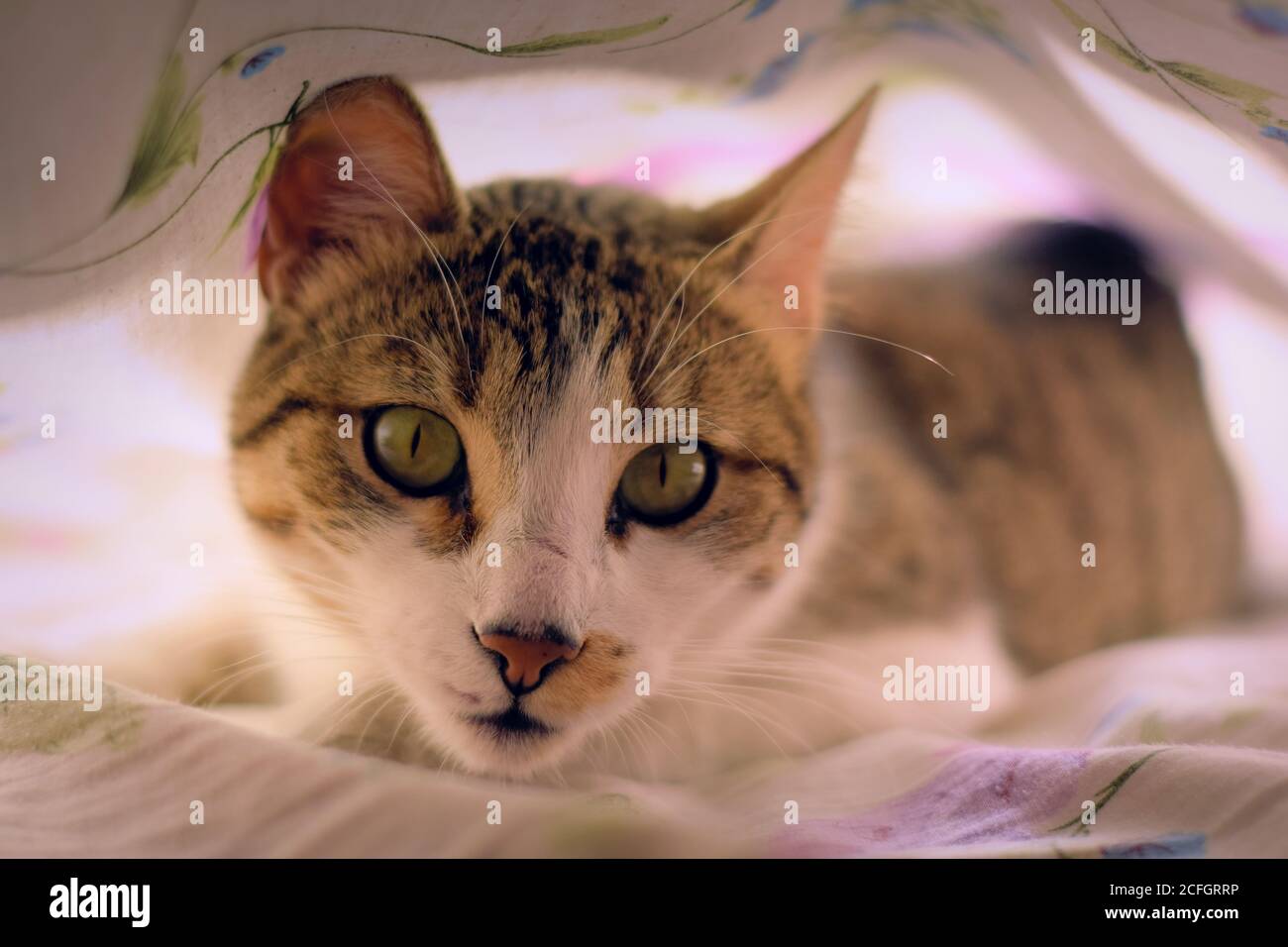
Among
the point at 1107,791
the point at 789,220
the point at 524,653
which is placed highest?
the point at 789,220

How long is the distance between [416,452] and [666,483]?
22 centimetres

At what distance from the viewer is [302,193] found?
0.91 metres

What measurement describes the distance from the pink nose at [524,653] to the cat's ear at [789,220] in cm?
40

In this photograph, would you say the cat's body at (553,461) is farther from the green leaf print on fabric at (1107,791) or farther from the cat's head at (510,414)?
the green leaf print on fabric at (1107,791)

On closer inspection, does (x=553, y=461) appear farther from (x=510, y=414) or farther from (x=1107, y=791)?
(x=1107, y=791)

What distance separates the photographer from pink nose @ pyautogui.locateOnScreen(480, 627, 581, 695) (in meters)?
0.76

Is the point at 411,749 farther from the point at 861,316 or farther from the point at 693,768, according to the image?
the point at 861,316

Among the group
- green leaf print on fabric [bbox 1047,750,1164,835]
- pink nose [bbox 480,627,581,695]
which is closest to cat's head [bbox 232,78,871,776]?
pink nose [bbox 480,627,581,695]

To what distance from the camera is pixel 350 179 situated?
2.96 feet

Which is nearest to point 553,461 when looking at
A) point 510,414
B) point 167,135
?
point 510,414

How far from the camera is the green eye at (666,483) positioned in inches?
34.7

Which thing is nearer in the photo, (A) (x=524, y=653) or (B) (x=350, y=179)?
(A) (x=524, y=653)

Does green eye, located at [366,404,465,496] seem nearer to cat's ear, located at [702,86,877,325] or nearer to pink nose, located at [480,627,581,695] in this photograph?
pink nose, located at [480,627,581,695]
